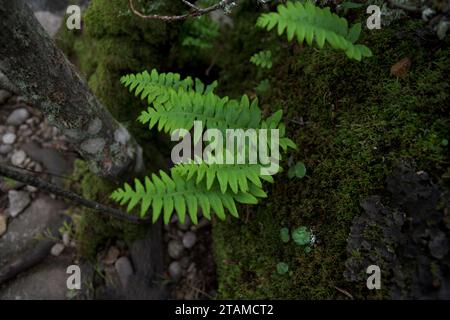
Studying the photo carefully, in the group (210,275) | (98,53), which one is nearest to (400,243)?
(210,275)

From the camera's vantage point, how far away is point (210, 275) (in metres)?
3.67

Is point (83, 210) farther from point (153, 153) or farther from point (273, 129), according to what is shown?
point (273, 129)

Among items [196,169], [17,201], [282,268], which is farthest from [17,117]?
[282,268]

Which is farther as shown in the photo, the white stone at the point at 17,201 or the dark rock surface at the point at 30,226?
the white stone at the point at 17,201

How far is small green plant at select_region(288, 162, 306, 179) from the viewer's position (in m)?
2.92

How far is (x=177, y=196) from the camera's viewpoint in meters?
2.45

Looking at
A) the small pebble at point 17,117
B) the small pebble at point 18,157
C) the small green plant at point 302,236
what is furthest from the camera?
the small pebble at point 17,117

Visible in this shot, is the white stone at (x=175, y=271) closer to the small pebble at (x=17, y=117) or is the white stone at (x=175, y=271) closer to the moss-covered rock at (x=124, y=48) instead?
the moss-covered rock at (x=124, y=48)

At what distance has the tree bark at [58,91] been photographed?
80.7 inches

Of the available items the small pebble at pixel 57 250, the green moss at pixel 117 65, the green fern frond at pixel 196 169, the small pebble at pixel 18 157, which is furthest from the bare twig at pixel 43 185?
the small pebble at pixel 18 157

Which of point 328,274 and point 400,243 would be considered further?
point 328,274

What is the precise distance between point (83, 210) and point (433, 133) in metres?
3.33

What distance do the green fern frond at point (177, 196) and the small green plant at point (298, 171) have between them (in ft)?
1.86

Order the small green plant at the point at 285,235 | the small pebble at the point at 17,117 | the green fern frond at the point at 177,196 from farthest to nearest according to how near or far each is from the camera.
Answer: the small pebble at the point at 17,117
the small green plant at the point at 285,235
the green fern frond at the point at 177,196
